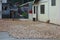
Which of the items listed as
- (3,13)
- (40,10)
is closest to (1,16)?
(3,13)

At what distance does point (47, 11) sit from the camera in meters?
27.2

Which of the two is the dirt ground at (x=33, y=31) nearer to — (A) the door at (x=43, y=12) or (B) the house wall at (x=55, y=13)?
(B) the house wall at (x=55, y=13)

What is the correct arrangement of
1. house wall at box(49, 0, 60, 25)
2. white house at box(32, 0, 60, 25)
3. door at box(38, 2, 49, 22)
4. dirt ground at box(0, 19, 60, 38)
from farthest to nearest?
door at box(38, 2, 49, 22) → white house at box(32, 0, 60, 25) → house wall at box(49, 0, 60, 25) → dirt ground at box(0, 19, 60, 38)

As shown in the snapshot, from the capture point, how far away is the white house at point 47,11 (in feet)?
77.1

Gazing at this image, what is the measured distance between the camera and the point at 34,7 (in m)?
35.4

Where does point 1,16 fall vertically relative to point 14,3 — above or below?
below

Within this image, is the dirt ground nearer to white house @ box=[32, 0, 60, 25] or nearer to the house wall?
the house wall

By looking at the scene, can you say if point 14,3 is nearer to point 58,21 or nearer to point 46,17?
point 46,17

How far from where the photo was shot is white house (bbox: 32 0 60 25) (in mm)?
23509

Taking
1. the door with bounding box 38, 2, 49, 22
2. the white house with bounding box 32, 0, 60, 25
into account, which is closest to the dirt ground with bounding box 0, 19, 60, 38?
the white house with bounding box 32, 0, 60, 25

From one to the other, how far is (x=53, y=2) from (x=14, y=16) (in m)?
21.7

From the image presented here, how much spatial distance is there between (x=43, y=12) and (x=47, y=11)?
2.28 m

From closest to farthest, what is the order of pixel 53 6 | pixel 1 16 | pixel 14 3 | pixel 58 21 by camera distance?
pixel 58 21 < pixel 53 6 < pixel 1 16 < pixel 14 3

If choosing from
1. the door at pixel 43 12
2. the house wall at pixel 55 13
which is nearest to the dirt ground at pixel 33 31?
the house wall at pixel 55 13
